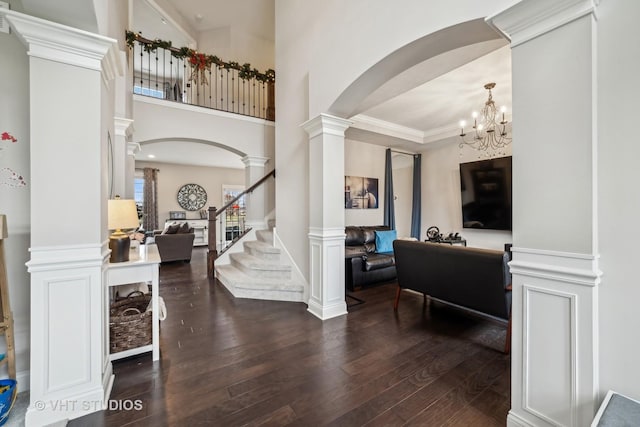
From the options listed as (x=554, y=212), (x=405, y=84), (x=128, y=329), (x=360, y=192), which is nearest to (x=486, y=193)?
(x=360, y=192)

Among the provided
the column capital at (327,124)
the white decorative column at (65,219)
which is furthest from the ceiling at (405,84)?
the white decorative column at (65,219)

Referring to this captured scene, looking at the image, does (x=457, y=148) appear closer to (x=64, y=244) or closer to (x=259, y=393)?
(x=259, y=393)

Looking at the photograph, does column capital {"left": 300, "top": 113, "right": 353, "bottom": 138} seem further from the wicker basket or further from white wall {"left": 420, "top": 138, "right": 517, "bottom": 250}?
white wall {"left": 420, "top": 138, "right": 517, "bottom": 250}

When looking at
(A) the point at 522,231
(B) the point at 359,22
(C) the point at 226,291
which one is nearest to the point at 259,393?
(A) the point at 522,231

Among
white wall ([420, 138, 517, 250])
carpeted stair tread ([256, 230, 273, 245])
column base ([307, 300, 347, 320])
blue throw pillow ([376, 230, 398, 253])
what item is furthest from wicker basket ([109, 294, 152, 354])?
white wall ([420, 138, 517, 250])

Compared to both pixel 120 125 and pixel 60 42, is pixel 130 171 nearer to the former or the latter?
pixel 120 125

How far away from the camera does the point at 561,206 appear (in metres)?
1.30

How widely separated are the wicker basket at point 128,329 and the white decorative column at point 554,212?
264 cm

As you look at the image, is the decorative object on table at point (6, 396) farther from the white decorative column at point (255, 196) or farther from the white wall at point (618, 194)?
the white decorative column at point (255, 196)

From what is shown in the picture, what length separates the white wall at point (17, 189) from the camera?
1.71m

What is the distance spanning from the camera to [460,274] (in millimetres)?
2635

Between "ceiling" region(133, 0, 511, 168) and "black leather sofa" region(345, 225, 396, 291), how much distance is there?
225 centimetres

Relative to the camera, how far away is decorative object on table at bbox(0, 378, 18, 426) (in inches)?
58.8

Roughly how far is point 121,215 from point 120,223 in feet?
0.21
